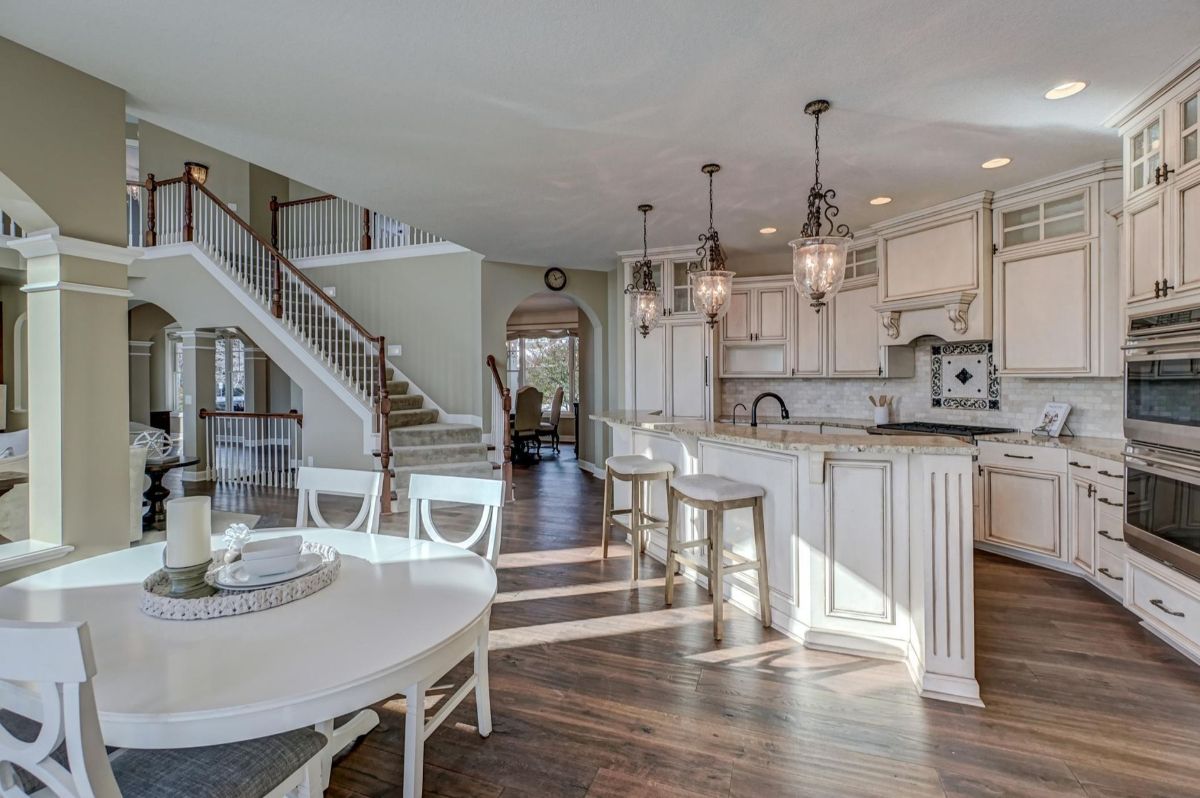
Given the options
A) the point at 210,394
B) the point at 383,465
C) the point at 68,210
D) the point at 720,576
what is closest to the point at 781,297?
the point at 720,576

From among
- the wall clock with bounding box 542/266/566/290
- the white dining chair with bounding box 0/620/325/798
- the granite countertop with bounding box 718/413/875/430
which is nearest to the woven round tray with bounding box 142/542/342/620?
the white dining chair with bounding box 0/620/325/798

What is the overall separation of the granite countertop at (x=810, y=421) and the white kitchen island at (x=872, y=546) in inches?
71.3

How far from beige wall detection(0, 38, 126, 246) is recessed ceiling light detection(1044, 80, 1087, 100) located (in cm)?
434

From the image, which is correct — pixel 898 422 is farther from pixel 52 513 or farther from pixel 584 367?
pixel 52 513

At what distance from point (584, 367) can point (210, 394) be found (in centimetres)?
492

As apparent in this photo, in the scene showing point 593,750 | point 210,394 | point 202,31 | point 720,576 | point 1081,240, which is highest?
point 202,31

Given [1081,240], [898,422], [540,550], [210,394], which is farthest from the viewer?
[210,394]

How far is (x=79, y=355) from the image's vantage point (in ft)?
7.87

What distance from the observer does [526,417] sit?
344 inches

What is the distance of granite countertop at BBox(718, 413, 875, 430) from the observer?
16.6 ft

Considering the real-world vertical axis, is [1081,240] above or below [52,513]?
above

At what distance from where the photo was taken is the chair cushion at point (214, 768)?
109 cm

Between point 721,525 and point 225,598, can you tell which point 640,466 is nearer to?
point 721,525

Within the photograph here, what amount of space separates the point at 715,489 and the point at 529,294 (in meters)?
4.79
